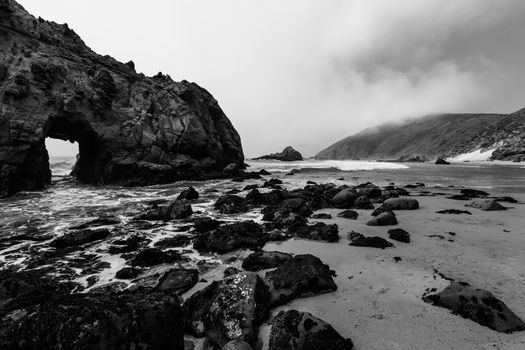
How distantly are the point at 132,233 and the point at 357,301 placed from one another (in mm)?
8679

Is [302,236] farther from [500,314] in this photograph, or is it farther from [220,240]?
[500,314]

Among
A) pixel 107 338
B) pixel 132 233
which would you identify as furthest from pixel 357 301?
pixel 132 233

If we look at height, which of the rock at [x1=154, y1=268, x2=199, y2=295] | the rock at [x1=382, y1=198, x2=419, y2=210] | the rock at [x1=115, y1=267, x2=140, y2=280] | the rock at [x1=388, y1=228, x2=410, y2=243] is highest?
the rock at [x1=382, y1=198, x2=419, y2=210]

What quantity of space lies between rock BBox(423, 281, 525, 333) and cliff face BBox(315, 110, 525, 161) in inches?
3241

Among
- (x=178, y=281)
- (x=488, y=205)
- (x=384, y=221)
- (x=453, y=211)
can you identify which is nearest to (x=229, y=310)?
(x=178, y=281)

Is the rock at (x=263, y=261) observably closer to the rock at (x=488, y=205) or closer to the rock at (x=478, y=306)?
the rock at (x=478, y=306)

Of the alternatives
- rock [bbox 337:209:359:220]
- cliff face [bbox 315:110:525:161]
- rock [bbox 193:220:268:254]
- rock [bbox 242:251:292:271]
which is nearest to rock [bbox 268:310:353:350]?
rock [bbox 242:251:292:271]

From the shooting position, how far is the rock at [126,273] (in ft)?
22.4

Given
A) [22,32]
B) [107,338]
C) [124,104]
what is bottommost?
[107,338]

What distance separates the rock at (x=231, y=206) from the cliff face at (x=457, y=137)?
7829 cm

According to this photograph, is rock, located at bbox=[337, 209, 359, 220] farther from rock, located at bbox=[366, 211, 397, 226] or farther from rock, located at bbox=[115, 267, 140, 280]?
rock, located at bbox=[115, 267, 140, 280]

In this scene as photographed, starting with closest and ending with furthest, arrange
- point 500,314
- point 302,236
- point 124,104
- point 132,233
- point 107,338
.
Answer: point 107,338
point 500,314
point 302,236
point 132,233
point 124,104

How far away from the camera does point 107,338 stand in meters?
3.26

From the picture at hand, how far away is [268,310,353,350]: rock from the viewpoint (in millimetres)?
3854
